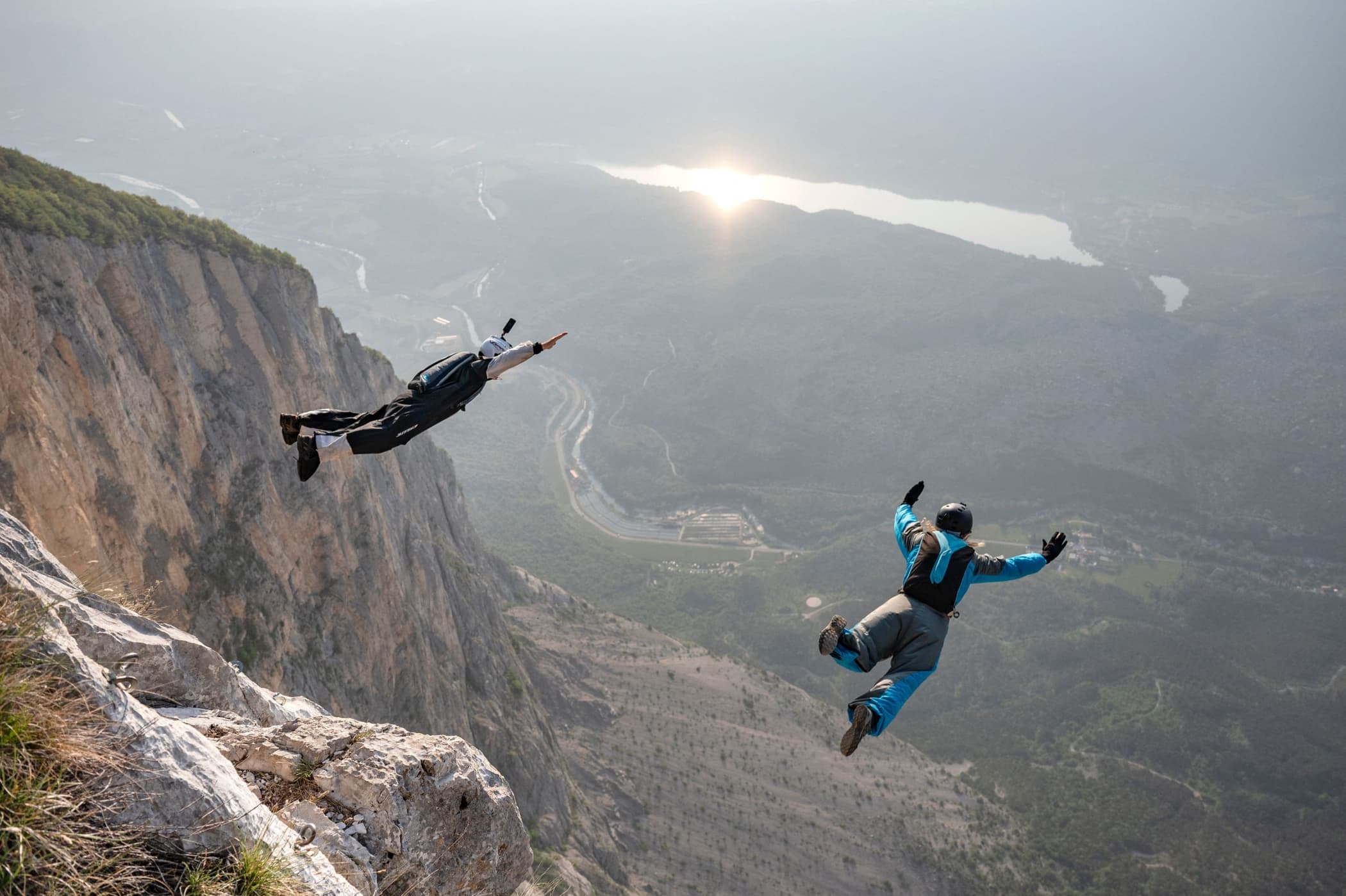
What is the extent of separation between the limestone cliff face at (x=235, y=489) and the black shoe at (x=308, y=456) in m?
4.36

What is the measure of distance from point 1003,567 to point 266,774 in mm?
8836

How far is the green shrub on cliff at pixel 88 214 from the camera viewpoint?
1808 cm

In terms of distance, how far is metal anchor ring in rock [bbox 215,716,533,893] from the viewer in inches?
303

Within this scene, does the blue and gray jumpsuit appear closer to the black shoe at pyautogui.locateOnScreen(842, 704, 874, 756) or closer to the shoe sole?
the black shoe at pyautogui.locateOnScreen(842, 704, 874, 756)

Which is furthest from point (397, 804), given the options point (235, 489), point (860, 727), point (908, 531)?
point (235, 489)

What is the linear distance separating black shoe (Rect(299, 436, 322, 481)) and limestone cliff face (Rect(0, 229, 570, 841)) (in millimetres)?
4358

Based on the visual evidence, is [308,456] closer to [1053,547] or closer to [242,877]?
[242,877]

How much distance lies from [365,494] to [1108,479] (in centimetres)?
11178

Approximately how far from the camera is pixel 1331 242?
19850 cm

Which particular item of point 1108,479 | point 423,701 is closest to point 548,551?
point 423,701

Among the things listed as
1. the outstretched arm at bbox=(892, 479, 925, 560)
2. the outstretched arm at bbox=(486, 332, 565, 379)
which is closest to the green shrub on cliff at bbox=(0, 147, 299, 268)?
the outstretched arm at bbox=(486, 332, 565, 379)

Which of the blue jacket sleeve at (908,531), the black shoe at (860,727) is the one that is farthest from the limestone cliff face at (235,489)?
the blue jacket sleeve at (908,531)

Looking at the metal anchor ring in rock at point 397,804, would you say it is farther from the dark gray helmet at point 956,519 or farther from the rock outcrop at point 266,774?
the dark gray helmet at point 956,519

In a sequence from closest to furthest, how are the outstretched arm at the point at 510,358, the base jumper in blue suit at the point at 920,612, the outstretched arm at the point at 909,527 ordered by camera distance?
the base jumper in blue suit at the point at 920,612
the outstretched arm at the point at 510,358
the outstretched arm at the point at 909,527
